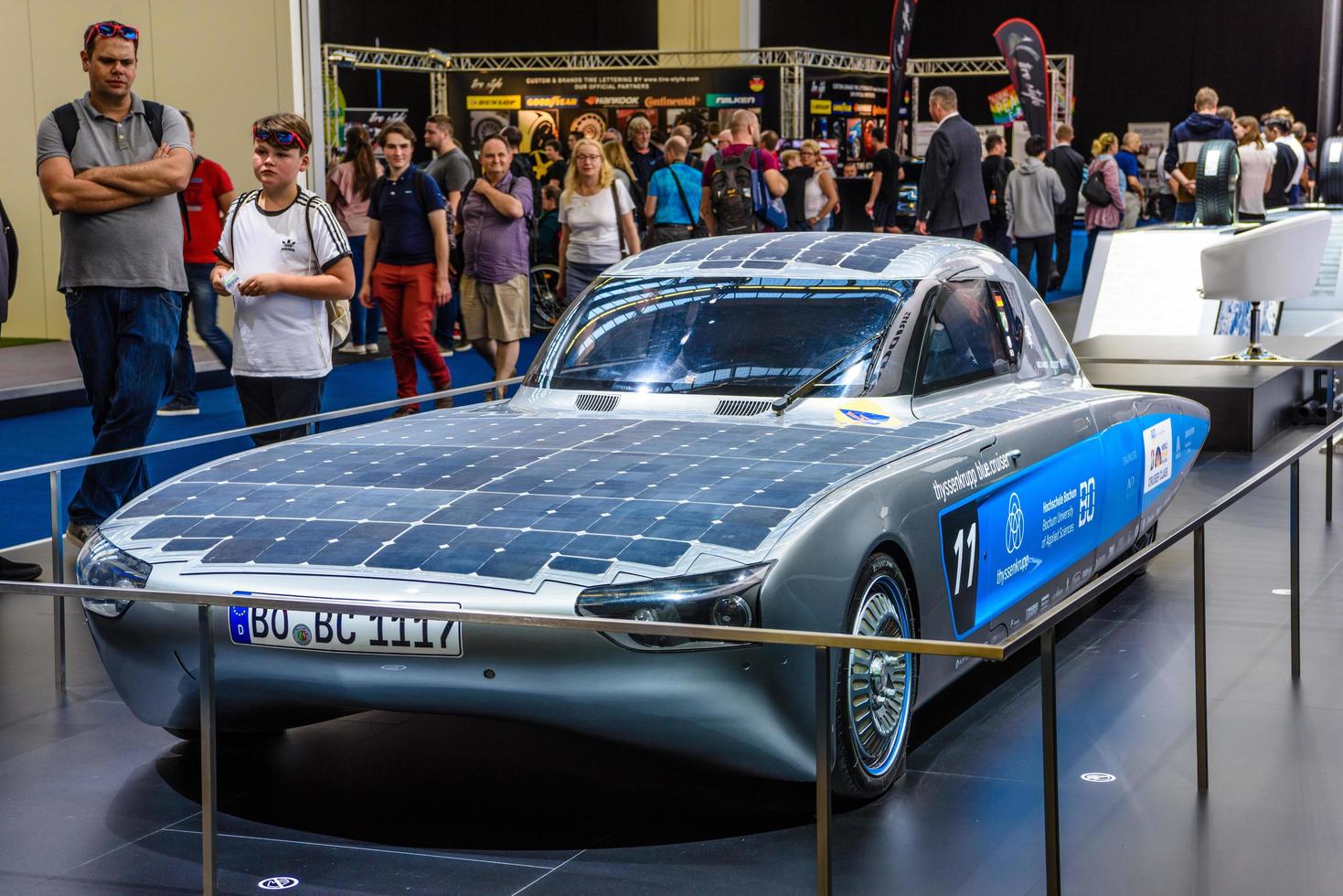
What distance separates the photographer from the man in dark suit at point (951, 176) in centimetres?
1232

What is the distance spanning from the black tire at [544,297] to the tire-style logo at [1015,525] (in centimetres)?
1073

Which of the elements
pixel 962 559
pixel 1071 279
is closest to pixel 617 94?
pixel 1071 279

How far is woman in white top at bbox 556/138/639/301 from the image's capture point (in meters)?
10.8

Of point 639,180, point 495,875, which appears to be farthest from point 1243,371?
point 639,180

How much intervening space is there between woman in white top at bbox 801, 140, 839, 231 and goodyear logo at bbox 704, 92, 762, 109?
20.1 feet

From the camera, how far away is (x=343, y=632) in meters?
3.46

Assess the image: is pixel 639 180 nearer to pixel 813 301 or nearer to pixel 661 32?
pixel 661 32

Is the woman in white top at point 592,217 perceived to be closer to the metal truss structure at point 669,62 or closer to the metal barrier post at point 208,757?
the metal barrier post at point 208,757

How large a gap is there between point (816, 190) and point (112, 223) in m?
10.8

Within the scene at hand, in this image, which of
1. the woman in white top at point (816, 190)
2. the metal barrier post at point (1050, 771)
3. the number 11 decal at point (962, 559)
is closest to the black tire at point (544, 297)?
the woman in white top at point (816, 190)

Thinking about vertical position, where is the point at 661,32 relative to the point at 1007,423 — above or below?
above

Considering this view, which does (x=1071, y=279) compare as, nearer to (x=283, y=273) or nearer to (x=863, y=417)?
(x=283, y=273)

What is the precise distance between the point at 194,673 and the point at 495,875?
2.67 ft

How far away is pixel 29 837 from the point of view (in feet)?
12.3
